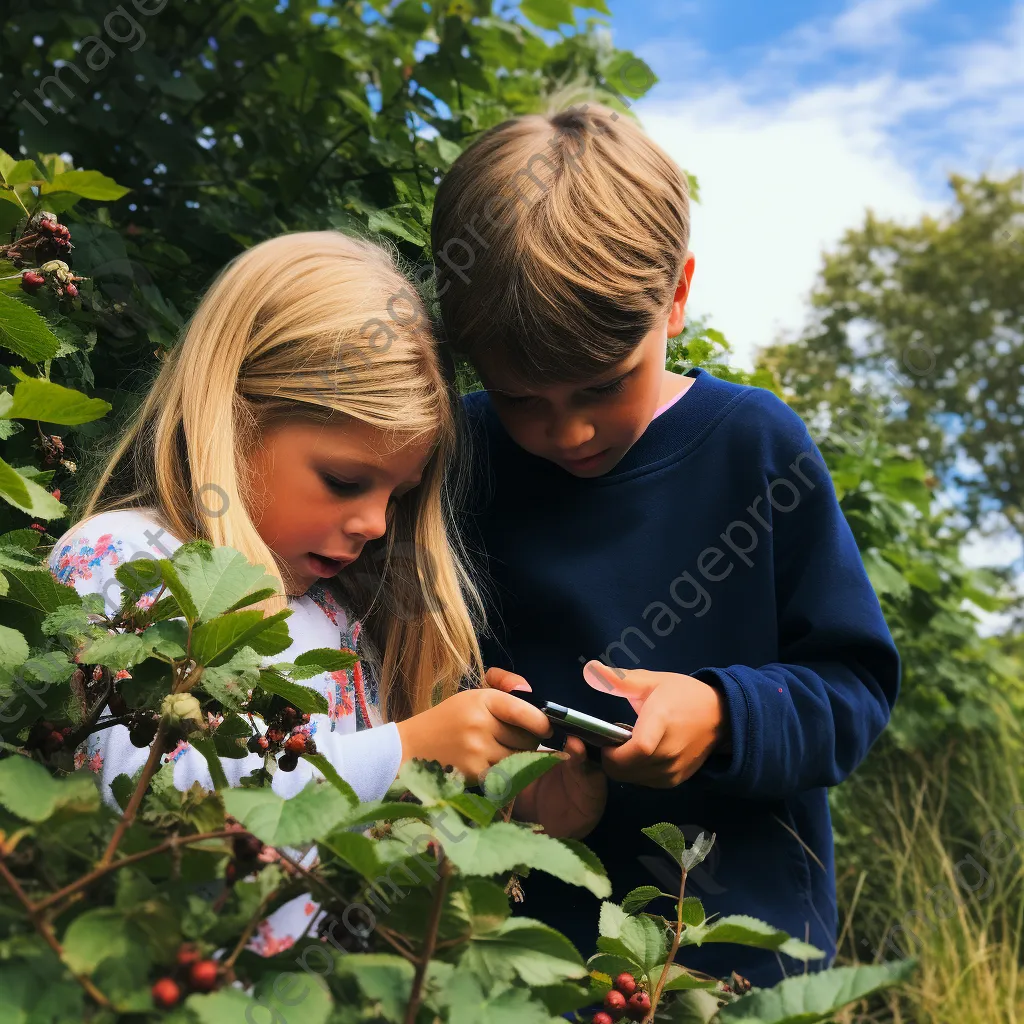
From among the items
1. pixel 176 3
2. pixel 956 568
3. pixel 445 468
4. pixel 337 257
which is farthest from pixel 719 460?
pixel 956 568

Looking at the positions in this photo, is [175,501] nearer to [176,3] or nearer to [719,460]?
[719,460]

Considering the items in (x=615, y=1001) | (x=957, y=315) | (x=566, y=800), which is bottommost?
(x=566, y=800)

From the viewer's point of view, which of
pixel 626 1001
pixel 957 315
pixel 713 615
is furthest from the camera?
pixel 957 315

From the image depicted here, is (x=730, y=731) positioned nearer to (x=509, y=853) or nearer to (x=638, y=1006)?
(x=638, y=1006)

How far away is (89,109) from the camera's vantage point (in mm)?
2664

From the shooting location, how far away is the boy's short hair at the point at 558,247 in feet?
6.18

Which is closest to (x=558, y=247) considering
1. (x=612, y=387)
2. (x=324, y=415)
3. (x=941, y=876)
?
(x=612, y=387)

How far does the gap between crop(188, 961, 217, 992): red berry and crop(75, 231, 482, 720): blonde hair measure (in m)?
1.19

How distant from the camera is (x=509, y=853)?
2.31 ft

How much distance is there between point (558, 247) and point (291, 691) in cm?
118

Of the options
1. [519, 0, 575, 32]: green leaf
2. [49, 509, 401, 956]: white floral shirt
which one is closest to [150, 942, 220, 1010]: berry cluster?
[49, 509, 401, 956]: white floral shirt

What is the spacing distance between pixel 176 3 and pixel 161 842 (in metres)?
2.93

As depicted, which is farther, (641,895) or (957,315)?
(957,315)

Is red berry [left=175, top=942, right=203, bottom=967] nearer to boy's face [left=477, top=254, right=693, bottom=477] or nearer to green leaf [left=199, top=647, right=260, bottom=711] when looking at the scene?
green leaf [left=199, top=647, right=260, bottom=711]
